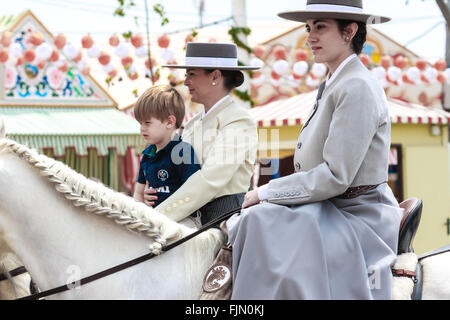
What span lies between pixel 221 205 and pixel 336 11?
1.21 m

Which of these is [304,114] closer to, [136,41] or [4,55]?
[136,41]

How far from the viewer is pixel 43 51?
1221 centimetres

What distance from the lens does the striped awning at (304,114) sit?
32.6 feet

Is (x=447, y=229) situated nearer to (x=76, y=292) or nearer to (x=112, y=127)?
(x=112, y=127)

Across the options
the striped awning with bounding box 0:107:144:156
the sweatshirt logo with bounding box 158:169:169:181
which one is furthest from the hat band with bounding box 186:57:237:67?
the striped awning with bounding box 0:107:144:156

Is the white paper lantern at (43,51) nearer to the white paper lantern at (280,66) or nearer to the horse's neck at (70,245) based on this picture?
the white paper lantern at (280,66)

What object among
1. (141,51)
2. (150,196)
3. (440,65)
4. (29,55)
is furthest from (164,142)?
(440,65)

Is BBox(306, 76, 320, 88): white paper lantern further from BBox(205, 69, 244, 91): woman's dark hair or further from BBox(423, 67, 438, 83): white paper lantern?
BBox(205, 69, 244, 91): woman's dark hair

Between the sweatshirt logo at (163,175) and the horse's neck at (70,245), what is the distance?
0.68 meters

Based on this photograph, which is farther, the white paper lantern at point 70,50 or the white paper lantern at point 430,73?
the white paper lantern at point 430,73

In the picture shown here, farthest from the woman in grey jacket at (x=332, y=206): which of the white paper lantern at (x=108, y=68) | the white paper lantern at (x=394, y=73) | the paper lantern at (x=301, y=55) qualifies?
the white paper lantern at (x=394, y=73)

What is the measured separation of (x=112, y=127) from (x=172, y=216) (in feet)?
33.9

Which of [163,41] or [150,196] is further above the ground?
[163,41]

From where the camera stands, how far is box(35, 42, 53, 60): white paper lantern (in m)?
12.2
